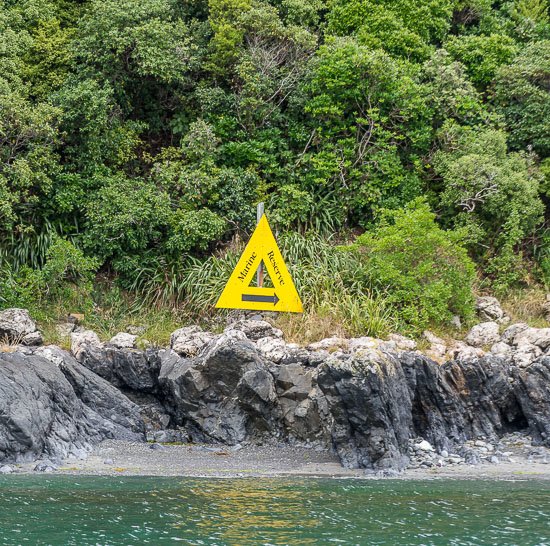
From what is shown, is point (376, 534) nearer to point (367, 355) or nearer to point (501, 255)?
point (367, 355)

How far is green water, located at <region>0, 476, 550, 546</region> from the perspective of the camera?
36.2 ft

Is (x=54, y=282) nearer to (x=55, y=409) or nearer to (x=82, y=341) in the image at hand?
(x=82, y=341)

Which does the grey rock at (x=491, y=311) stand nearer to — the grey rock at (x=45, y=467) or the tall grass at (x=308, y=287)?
the tall grass at (x=308, y=287)

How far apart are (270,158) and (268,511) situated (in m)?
13.2

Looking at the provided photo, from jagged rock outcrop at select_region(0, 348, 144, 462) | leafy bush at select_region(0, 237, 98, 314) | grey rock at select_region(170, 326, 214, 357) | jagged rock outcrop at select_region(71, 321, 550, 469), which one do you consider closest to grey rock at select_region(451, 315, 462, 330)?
jagged rock outcrop at select_region(71, 321, 550, 469)

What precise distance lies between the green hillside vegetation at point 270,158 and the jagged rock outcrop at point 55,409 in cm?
272

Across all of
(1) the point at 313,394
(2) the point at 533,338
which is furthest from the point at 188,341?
(2) the point at 533,338

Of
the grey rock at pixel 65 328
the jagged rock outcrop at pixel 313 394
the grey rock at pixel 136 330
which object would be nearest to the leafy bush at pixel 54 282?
the grey rock at pixel 65 328

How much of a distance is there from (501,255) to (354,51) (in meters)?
6.53

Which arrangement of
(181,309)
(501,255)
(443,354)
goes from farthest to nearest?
1. (501,255)
2. (181,309)
3. (443,354)

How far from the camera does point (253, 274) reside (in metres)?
17.6


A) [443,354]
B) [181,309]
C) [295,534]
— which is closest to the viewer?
[295,534]

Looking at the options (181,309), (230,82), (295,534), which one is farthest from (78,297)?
(295,534)

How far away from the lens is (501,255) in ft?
75.2
